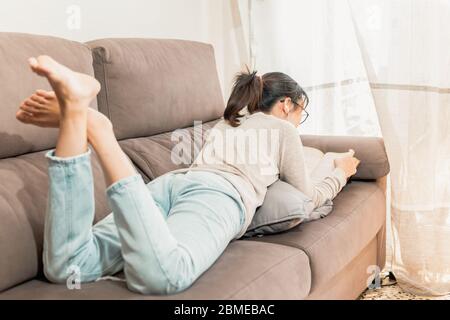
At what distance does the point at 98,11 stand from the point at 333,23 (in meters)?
1.06

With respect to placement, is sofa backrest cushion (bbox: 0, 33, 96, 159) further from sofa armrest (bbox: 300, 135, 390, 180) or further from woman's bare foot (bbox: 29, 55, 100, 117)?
sofa armrest (bbox: 300, 135, 390, 180)

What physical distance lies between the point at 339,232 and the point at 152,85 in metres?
0.80

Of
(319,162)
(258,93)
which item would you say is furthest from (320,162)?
(258,93)

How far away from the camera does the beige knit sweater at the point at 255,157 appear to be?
158 cm

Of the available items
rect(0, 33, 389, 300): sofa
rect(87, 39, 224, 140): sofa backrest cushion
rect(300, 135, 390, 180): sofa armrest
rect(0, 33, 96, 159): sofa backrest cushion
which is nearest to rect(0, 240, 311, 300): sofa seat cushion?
rect(0, 33, 389, 300): sofa

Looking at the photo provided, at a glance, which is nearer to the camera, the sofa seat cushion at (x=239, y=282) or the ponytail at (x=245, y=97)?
the sofa seat cushion at (x=239, y=282)

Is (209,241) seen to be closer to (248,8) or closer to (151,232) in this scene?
(151,232)

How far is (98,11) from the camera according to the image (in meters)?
2.13

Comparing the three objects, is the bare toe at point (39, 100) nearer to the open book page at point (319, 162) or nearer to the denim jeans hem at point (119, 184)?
the denim jeans hem at point (119, 184)

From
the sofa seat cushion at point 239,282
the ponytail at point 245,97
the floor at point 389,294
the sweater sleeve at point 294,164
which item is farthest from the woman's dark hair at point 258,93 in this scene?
the floor at point 389,294

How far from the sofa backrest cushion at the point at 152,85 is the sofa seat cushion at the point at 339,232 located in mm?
612

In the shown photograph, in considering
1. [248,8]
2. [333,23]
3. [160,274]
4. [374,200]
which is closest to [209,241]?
[160,274]
